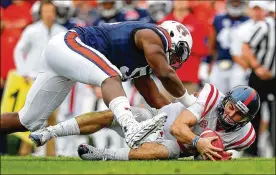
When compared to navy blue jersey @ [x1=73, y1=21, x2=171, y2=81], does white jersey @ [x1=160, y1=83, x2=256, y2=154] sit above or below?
below

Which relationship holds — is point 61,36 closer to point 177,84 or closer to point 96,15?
point 177,84

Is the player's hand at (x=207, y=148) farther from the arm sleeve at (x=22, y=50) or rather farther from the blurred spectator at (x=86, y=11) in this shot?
the blurred spectator at (x=86, y=11)

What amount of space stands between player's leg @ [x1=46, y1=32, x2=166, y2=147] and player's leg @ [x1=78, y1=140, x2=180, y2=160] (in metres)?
0.62

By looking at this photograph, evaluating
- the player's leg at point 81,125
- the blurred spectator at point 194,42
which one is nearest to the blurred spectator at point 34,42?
the blurred spectator at point 194,42

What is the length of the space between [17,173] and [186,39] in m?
2.36

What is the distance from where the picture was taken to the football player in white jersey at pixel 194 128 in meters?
9.75

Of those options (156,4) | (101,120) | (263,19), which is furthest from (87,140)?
(101,120)

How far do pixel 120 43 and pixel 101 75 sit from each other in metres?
0.59

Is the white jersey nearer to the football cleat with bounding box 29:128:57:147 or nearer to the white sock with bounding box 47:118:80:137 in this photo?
the white sock with bounding box 47:118:80:137

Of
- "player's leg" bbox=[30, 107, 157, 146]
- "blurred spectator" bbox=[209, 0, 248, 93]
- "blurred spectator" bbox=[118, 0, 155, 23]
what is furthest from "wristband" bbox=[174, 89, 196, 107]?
"blurred spectator" bbox=[118, 0, 155, 23]

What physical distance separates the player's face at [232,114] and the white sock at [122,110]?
3.13 ft

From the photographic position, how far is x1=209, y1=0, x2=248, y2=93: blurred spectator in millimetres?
Answer: 15344

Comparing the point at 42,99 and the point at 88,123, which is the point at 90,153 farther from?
the point at 42,99

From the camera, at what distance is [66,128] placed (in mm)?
10273
